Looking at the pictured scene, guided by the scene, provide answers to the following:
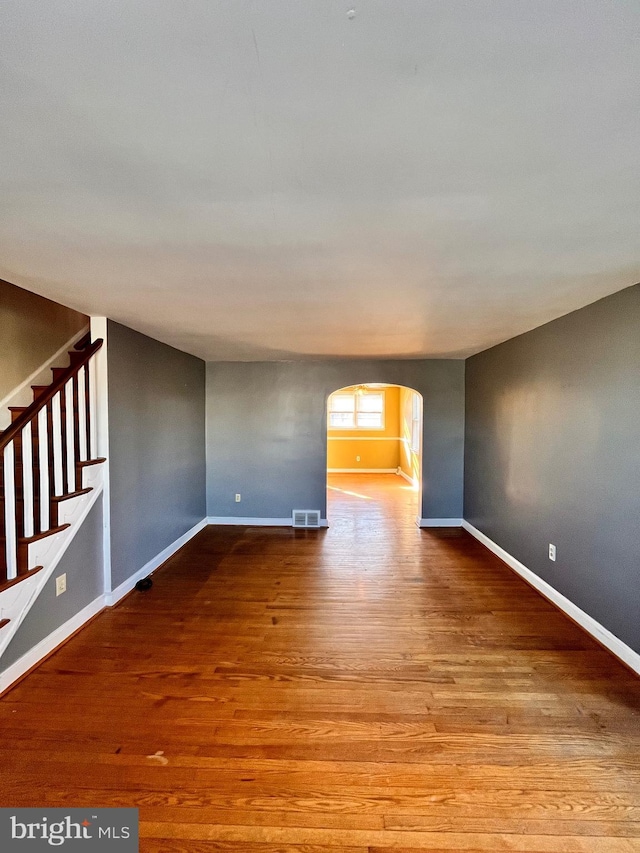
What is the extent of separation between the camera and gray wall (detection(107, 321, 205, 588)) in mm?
3080

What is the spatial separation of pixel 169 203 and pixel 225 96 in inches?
20.5

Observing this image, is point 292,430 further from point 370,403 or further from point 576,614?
point 370,403

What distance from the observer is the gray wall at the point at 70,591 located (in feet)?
7.20

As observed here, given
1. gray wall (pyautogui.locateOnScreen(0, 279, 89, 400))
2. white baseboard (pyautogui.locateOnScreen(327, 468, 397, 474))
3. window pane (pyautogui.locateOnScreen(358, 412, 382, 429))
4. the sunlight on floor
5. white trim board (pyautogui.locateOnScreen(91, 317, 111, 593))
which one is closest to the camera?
white trim board (pyautogui.locateOnScreen(91, 317, 111, 593))

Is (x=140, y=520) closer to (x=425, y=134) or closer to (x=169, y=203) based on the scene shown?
(x=169, y=203)

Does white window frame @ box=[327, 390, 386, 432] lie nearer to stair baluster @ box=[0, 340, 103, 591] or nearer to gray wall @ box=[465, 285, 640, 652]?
gray wall @ box=[465, 285, 640, 652]

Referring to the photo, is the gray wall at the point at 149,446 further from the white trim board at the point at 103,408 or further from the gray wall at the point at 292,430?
the gray wall at the point at 292,430

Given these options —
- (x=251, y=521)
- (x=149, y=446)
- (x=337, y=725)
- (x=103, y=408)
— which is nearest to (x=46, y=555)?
(x=103, y=408)

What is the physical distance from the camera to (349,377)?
507cm

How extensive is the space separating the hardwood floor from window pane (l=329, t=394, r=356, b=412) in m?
7.18

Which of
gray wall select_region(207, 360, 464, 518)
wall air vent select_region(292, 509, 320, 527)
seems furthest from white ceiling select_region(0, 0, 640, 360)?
wall air vent select_region(292, 509, 320, 527)

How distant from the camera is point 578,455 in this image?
8.95 ft

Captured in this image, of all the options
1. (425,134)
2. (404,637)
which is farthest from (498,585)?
(425,134)

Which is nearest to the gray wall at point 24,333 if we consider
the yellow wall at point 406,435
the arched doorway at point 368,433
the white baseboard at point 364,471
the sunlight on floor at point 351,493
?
the sunlight on floor at point 351,493
